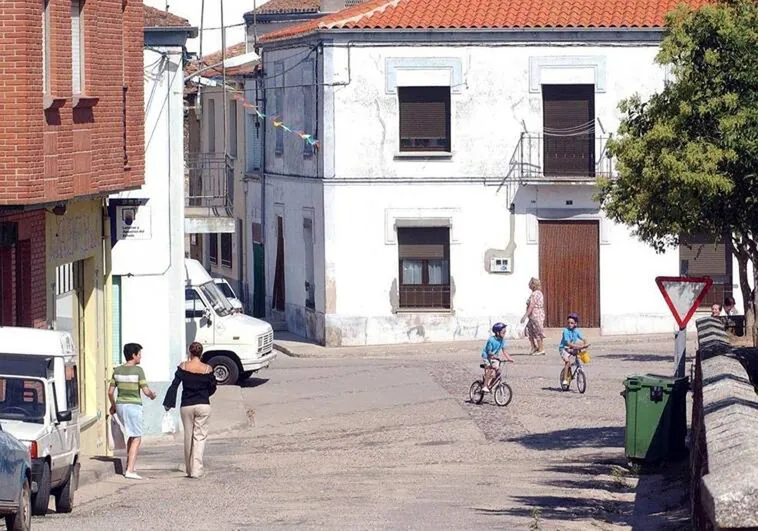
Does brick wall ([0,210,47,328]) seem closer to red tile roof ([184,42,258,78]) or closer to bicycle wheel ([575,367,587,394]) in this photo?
bicycle wheel ([575,367,587,394])

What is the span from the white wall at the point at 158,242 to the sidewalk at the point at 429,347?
1300cm

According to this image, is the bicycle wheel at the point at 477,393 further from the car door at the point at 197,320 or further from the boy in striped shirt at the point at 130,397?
the boy in striped shirt at the point at 130,397

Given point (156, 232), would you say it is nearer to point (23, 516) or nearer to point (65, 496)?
point (65, 496)

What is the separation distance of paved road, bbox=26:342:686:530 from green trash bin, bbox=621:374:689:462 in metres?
0.41

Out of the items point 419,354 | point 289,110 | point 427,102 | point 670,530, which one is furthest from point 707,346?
point 289,110

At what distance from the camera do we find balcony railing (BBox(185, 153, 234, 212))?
29.0 m

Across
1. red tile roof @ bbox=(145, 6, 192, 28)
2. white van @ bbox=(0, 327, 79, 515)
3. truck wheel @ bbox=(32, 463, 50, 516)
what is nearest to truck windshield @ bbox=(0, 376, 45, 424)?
white van @ bbox=(0, 327, 79, 515)

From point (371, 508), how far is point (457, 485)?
2.41 meters

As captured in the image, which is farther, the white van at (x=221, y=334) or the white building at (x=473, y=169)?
the white building at (x=473, y=169)

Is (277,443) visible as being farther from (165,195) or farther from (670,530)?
(670,530)

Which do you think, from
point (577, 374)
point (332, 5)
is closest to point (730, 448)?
point (577, 374)

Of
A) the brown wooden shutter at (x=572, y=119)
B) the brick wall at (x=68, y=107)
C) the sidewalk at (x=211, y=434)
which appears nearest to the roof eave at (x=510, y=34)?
the brown wooden shutter at (x=572, y=119)

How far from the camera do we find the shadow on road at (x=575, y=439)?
21.0 metres

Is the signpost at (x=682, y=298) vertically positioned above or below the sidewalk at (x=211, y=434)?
above
